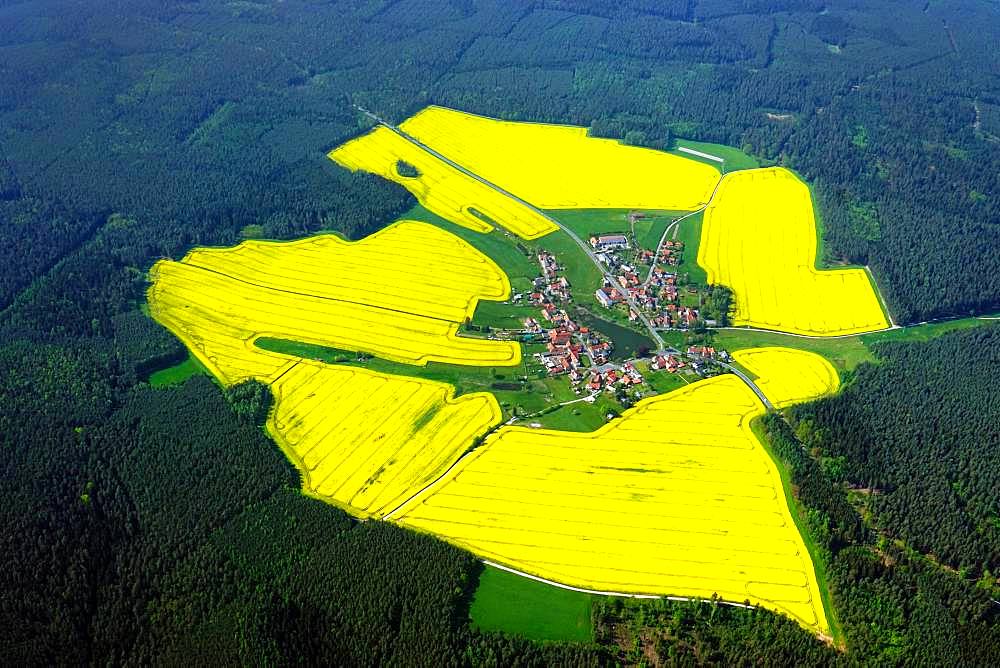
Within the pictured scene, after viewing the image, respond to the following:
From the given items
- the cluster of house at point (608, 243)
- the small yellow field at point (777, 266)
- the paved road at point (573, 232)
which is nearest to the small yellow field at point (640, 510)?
the paved road at point (573, 232)

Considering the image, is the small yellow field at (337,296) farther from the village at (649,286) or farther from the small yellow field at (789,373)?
the small yellow field at (789,373)

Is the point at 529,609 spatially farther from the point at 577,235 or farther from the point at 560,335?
the point at 577,235

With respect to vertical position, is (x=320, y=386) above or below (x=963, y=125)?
below

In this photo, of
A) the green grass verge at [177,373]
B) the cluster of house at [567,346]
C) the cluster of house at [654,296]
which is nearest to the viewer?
the green grass verge at [177,373]

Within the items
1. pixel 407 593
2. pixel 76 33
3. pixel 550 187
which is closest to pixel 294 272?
pixel 550 187

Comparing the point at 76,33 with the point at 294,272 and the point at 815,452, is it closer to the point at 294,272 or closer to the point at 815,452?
the point at 294,272

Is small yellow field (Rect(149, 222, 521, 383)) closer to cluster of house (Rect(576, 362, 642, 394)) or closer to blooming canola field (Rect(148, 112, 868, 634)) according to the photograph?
blooming canola field (Rect(148, 112, 868, 634))
